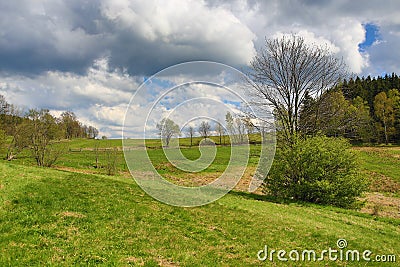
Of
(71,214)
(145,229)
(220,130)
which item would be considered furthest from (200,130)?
(71,214)

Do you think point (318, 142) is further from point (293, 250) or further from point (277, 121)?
point (293, 250)

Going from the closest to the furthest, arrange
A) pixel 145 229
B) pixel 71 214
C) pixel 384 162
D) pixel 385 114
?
pixel 145 229, pixel 71 214, pixel 384 162, pixel 385 114

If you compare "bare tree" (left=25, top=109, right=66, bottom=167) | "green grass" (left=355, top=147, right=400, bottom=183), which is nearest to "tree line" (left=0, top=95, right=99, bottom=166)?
"bare tree" (left=25, top=109, right=66, bottom=167)

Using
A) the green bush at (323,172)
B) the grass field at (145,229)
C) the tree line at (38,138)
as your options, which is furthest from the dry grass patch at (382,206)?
the tree line at (38,138)

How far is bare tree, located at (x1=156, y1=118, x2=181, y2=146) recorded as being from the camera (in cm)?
1197

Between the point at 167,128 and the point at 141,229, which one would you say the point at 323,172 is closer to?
the point at 167,128

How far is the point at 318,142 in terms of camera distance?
2300cm

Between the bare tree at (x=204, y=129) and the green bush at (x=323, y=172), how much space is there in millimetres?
11952

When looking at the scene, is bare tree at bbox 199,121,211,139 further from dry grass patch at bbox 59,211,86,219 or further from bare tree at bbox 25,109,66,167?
bare tree at bbox 25,109,66,167

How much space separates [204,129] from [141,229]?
5.08 m

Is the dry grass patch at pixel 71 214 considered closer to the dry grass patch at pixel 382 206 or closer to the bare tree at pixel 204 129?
the bare tree at pixel 204 129

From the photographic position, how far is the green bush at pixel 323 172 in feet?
72.1

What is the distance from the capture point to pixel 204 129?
13211mm

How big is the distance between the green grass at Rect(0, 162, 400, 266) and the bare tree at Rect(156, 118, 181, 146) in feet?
12.5
